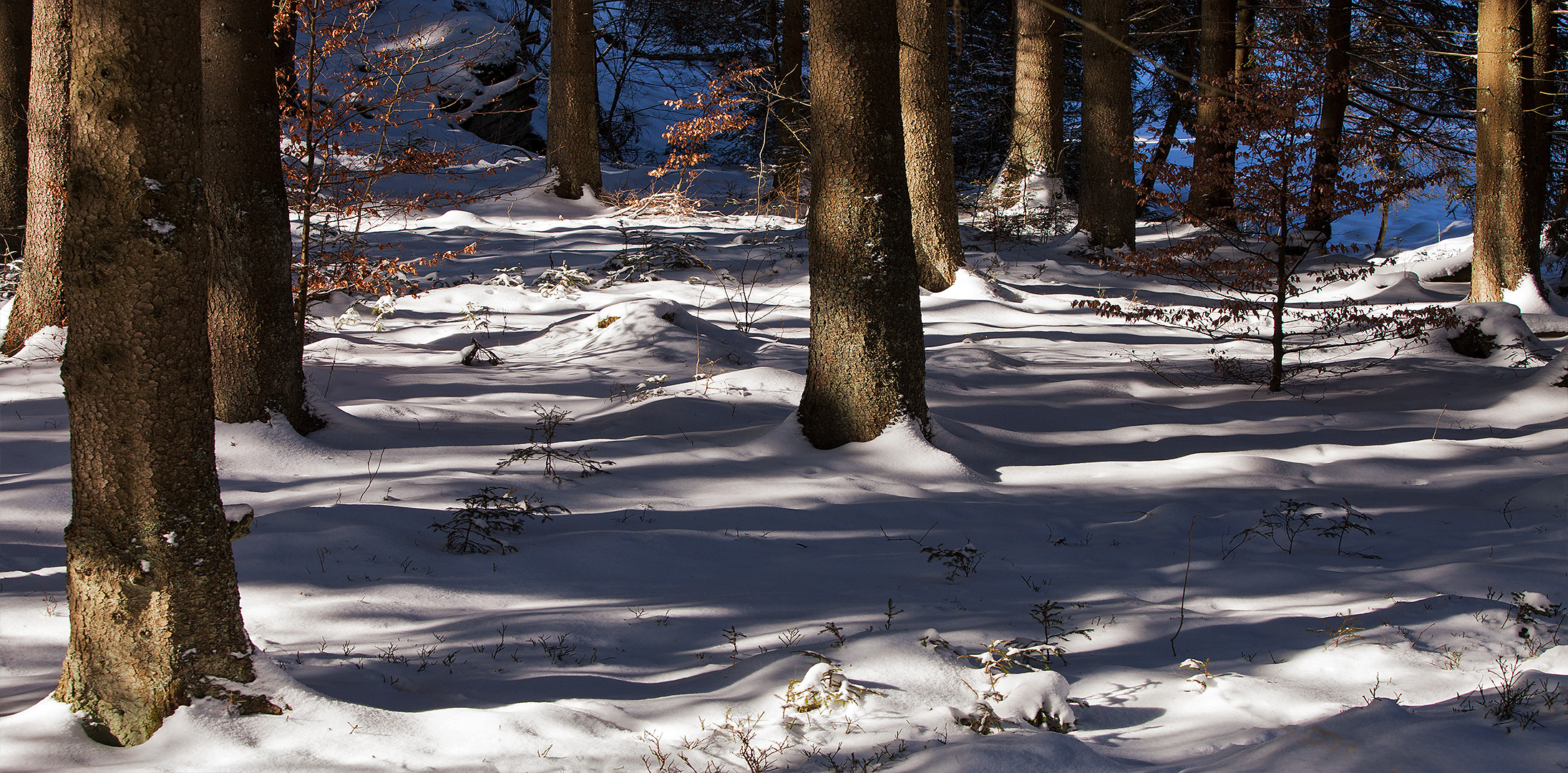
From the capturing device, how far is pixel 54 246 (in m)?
7.04

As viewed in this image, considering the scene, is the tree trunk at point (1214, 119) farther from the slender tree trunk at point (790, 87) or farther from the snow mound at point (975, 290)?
the slender tree trunk at point (790, 87)

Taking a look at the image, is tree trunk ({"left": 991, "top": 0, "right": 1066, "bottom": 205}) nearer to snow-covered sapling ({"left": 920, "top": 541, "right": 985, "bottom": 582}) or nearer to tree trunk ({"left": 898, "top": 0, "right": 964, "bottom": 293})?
tree trunk ({"left": 898, "top": 0, "right": 964, "bottom": 293})

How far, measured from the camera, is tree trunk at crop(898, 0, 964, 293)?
34.0 ft

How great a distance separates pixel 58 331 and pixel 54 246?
2.22 feet

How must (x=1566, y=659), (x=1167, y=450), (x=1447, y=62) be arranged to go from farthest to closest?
(x=1447, y=62)
(x=1167, y=450)
(x=1566, y=659)

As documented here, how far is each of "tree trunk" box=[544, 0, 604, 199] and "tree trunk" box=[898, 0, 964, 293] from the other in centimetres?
683

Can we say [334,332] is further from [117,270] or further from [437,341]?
[117,270]

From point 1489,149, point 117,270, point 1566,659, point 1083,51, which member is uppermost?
point 1083,51

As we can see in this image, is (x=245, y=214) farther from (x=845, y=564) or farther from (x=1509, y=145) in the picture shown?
(x=1509, y=145)

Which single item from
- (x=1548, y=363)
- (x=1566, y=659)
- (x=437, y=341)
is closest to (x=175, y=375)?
(x=1566, y=659)

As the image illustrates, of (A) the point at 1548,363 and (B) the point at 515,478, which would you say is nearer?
(B) the point at 515,478

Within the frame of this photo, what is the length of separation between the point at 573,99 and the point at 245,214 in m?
10.9

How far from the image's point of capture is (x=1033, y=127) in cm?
1515

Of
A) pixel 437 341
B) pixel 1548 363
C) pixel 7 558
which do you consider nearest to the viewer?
pixel 7 558
